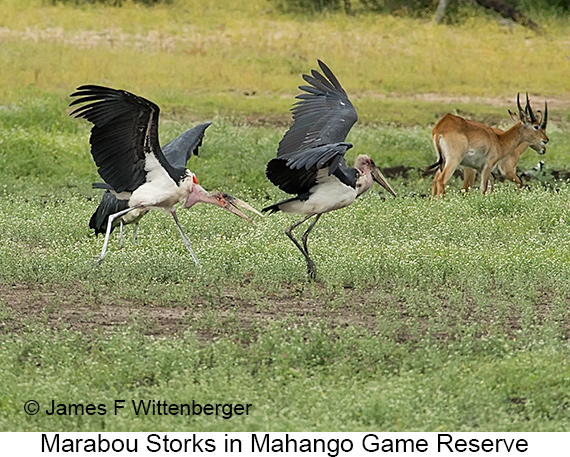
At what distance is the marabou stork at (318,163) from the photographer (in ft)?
21.7

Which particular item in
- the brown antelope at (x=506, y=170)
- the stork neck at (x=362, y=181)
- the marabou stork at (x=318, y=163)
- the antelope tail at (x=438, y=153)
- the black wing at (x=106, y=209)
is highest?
the marabou stork at (x=318, y=163)

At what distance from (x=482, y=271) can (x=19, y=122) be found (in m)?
7.52

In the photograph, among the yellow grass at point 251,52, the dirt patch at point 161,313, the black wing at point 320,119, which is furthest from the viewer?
the yellow grass at point 251,52

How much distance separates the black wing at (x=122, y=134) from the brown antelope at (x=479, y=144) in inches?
170

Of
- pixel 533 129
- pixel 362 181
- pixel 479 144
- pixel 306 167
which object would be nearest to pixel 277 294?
pixel 306 167

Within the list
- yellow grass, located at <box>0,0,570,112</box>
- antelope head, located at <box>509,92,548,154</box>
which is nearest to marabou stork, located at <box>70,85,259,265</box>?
antelope head, located at <box>509,92,548,154</box>

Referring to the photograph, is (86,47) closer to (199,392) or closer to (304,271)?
(304,271)

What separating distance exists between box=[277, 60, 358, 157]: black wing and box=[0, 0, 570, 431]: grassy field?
0.85 meters

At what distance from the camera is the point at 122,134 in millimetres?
6855

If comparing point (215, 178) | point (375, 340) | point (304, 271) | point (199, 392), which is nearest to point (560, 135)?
point (215, 178)

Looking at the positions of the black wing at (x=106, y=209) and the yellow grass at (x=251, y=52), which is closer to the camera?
the black wing at (x=106, y=209)

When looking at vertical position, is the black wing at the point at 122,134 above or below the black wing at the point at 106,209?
above

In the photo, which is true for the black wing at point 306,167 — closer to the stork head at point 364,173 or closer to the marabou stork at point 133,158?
the stork head at point 364,173

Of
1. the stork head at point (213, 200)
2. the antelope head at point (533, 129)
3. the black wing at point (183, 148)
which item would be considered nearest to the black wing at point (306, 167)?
the stork head at point (213, 200)
